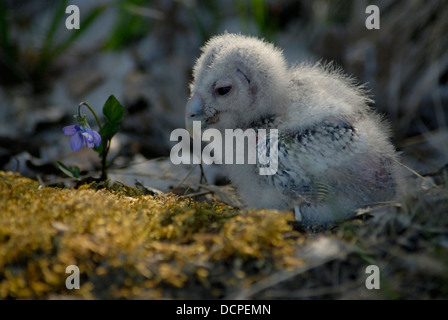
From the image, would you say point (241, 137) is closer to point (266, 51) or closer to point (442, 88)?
point (266, 51)

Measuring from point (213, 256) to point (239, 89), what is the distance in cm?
111

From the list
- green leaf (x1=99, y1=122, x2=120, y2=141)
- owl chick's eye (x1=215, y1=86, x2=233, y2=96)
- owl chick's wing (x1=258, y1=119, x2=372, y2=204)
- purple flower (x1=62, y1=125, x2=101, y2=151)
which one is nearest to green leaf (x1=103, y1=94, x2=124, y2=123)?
green leaf (x1=99, y1=122, x2=120, y2=141)

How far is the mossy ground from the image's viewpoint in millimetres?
1639

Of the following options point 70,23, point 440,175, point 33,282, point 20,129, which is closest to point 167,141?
point 20,129

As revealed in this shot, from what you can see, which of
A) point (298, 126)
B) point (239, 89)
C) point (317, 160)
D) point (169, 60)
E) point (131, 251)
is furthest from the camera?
point (169, 60)

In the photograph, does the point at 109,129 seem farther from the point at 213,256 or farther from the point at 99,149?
the point at 213,256

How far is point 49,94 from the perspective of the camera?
196 inches

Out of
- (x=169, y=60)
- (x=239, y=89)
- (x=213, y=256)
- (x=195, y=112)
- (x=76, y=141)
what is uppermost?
(x=169, y=60)

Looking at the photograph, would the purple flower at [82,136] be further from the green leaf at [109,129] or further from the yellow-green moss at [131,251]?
the yellow-green moss at [131,251]

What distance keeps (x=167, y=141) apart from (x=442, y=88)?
8.91 ft

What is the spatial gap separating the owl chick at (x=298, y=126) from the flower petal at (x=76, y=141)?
2.07ft

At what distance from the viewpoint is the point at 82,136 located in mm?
2564

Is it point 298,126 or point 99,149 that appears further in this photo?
point 99,149

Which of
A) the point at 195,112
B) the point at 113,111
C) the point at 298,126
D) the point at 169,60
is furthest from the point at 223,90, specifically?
the point at 169,60
